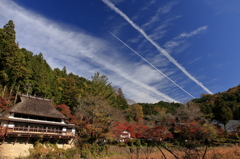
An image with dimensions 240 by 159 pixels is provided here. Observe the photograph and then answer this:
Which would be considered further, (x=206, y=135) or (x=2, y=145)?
(x=206, y=135)

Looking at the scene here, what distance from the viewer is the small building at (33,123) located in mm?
17627

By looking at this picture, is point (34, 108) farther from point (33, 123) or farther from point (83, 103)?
point (83, 103)

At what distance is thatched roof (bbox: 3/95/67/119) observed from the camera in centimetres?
1965

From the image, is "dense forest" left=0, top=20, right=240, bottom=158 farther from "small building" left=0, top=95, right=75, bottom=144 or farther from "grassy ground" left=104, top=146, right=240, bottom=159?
"grassy ground" left=104, top=146, right=240, bottom=159

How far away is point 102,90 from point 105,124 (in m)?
11.0

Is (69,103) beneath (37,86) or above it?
beneath

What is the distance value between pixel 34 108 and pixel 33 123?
7.29 ft

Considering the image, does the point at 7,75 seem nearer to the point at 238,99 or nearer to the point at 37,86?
the point at 37,86

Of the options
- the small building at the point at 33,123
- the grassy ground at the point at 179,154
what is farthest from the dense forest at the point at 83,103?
the grassy ground at the point at 179,154

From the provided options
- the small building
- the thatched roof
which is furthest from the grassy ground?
the thatched roof

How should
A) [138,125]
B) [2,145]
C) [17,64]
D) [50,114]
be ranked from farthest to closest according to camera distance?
[138,125] < [17,64] < [50,114] < [2,145]

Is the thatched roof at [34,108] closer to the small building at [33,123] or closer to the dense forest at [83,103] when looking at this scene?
the small building at [33,123]

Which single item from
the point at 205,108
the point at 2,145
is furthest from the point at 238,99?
the point at 2,145

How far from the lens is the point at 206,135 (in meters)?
26.3
